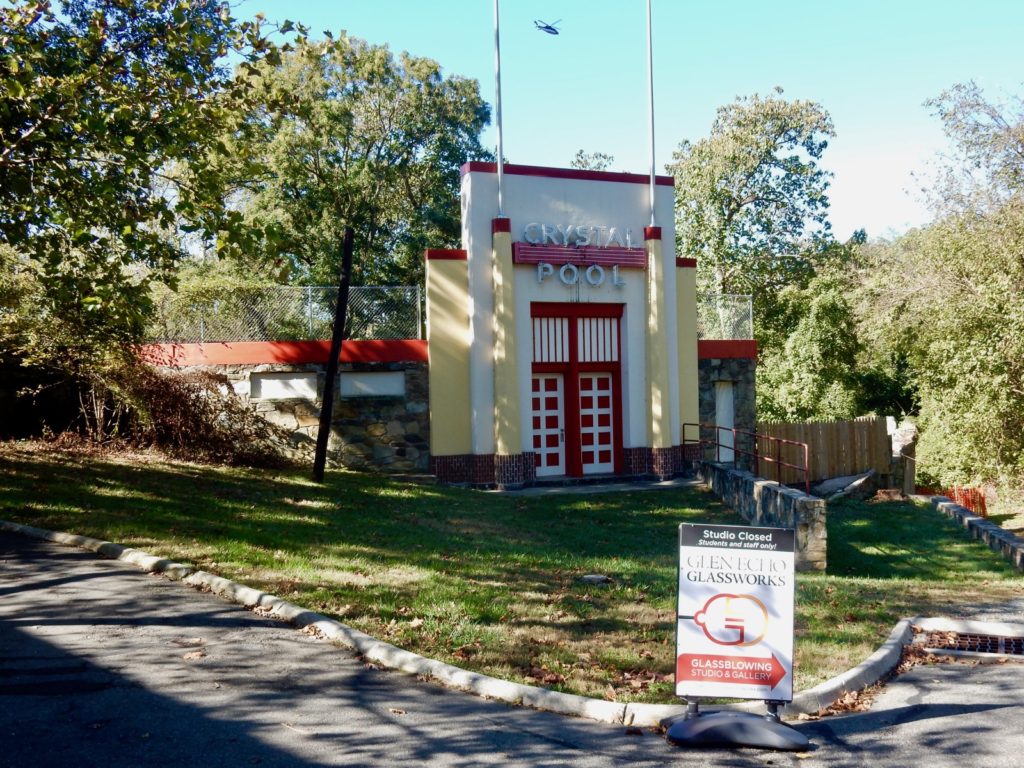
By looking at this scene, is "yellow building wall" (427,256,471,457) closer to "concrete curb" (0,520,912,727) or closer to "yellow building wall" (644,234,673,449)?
"yellow building wall" (644,234,673,449)

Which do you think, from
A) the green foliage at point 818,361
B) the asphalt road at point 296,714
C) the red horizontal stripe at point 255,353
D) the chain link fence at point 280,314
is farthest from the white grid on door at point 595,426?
the green foliage at point 818,361

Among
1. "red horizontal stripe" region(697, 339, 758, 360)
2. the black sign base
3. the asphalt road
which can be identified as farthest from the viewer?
"red horizontal stripe" region(697, 339, 758, 360)

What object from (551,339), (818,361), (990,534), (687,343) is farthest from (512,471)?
(818,361)

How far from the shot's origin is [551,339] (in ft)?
64.5

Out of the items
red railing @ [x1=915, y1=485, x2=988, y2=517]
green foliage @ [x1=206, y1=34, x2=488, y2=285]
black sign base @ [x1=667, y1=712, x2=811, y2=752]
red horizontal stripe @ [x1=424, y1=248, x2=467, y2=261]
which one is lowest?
red railing @ [x1=915, y1=485, x2=988, y2=517]

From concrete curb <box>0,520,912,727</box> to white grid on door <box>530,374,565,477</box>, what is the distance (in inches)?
458

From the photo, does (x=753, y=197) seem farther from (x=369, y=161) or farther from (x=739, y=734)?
(x=739, y=734)

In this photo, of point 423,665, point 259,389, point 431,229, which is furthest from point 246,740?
point 431,229

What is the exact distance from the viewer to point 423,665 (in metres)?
6.50

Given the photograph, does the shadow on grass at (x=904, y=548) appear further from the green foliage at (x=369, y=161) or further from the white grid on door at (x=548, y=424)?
the green foliage at (x=369, y=161)

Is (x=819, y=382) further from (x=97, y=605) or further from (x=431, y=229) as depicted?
(x=97, y=605)

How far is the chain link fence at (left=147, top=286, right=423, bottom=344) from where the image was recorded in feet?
59.5

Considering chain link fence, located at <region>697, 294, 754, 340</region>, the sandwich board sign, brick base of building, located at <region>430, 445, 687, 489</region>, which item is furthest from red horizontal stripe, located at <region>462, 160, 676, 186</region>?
the sandwich board sign

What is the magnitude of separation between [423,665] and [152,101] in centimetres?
787
